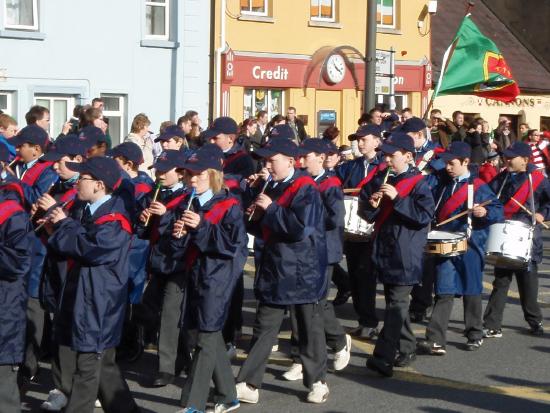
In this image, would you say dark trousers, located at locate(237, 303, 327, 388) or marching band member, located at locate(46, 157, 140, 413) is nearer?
marching band member, located at locate(46, 157, 140, 413)

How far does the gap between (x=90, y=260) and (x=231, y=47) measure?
67.0 feet

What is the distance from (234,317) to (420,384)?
71.3 inches

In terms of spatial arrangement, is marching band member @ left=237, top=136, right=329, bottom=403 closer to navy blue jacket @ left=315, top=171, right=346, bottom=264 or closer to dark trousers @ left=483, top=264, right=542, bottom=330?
navy blue jacket @ left=315, top=171, right=346, bottom=264

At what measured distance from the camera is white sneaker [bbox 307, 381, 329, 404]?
9273 mm

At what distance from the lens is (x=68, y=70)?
24.9 meters

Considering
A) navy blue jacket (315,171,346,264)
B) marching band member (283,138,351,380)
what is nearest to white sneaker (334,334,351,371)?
marching band member (283,138,351,380)

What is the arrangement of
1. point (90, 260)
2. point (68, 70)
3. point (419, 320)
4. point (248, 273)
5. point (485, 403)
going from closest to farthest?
point (90, 260)
point (485, 403)
point (419, 320)
point (248, 273)
point (68, 70)

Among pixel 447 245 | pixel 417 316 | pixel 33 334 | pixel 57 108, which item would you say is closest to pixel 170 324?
pixel 33 334

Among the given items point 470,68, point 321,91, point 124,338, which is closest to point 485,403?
point 124,338

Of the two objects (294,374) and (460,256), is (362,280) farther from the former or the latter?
(294,374)

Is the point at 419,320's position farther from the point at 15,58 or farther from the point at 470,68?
the point at 15,58

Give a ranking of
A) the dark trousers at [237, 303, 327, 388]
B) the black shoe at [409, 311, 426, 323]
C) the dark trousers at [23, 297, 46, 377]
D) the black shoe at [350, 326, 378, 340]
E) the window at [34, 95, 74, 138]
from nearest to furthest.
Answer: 1. the dark trousers at [237, 303, 327, 388]
2. the dark trousers at [23, 297, 46, 377]
3. the black shoe at [350, 326, 378, 340]
4. the black shoe at [409, 311, 426, 323]
5. the window at [34, 95, 74, 138]

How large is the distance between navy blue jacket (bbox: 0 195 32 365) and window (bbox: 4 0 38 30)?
56.0ft

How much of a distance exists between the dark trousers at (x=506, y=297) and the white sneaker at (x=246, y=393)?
11.7 ft
